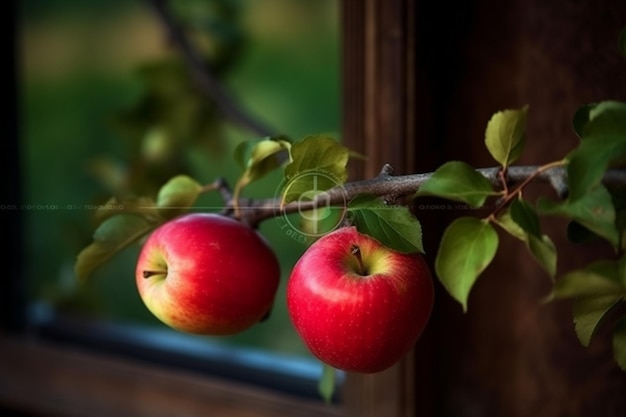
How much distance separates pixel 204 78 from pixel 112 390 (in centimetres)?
42

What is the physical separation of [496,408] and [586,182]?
461 millimetres

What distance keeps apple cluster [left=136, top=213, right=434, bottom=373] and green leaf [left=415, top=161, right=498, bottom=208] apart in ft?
0.18

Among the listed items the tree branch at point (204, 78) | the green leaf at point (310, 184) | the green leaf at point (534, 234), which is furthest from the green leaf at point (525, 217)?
the tree branch at point (204, 78)

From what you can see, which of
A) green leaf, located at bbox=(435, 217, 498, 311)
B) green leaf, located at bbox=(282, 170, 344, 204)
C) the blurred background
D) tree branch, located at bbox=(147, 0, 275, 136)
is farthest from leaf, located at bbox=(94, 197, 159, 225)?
tree branch, located at bbox=(147, 0, 275, 136)

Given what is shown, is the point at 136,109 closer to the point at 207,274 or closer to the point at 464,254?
the point at 207,274

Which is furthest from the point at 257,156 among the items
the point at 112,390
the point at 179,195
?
the point at 112,390

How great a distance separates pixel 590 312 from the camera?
0.39 meters

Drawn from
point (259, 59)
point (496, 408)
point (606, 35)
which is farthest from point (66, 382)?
point (606, 35)

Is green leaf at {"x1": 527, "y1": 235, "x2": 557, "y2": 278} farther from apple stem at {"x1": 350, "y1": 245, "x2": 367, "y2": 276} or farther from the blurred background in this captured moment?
the blurred background

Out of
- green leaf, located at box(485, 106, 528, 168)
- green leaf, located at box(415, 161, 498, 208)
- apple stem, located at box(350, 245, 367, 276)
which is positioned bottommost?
apple stem, located at box(350, 245, 367, 276)

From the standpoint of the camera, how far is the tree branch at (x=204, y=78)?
990mm

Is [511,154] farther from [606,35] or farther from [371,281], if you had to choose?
[606,35]

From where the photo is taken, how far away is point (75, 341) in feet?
3.88

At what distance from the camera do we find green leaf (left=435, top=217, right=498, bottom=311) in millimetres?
340
